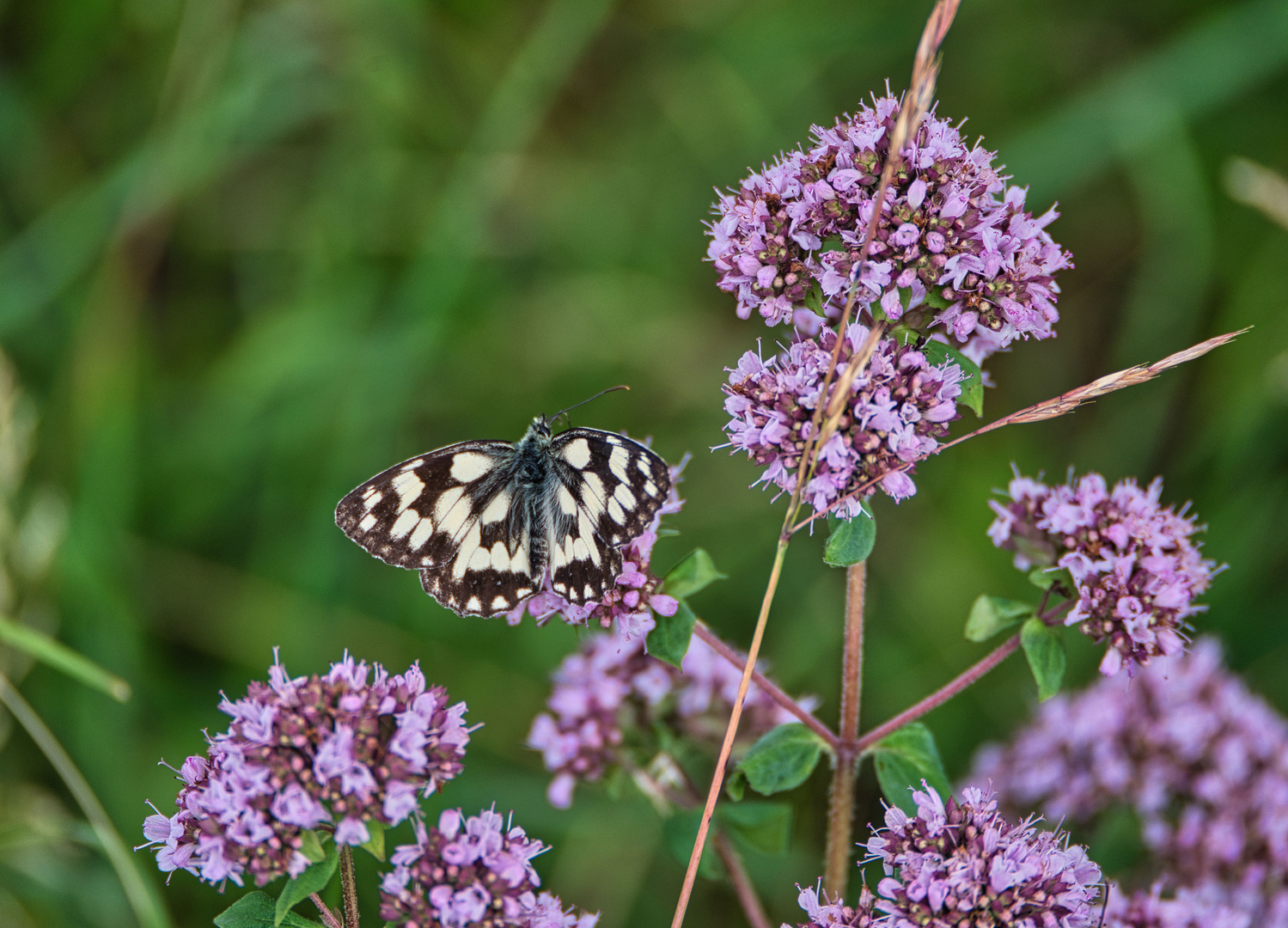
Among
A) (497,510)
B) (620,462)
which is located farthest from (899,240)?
(497,510)

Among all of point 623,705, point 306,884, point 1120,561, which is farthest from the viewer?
point 623,705

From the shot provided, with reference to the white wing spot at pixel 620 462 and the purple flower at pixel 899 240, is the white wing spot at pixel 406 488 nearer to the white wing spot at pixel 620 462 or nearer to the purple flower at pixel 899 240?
the white wing spot at pixel 620 462

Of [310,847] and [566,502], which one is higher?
[566,502]

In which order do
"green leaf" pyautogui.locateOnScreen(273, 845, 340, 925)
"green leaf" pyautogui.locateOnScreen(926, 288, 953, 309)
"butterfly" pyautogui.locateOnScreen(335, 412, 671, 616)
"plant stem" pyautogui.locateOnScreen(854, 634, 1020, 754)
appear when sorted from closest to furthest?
"green leaf" pyautogui.locateOnScreen(273, 845, 340, 925), "green leaf" pyautogui.locateOnScreen(926, 288, 953, 309), "butterfly" pyautogui.locateOnScreen(335, 412, 671, 616), "plant stem" pyautogui.locateOnScreen(854, 634, 1020, 754)

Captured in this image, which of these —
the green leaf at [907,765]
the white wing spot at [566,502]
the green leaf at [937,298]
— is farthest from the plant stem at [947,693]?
the white wing spot at [566,502]

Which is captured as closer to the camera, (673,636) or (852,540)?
(852,540)

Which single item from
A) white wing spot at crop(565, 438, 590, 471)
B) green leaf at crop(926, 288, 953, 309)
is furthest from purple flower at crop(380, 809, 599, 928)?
green leaf at crop(926, 288, 953, 309)

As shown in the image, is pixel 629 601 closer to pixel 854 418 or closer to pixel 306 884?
pixel 854 418

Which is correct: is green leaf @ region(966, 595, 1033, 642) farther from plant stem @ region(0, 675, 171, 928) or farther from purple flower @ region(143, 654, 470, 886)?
plant stem @ region(0, 675, 171, 928)
